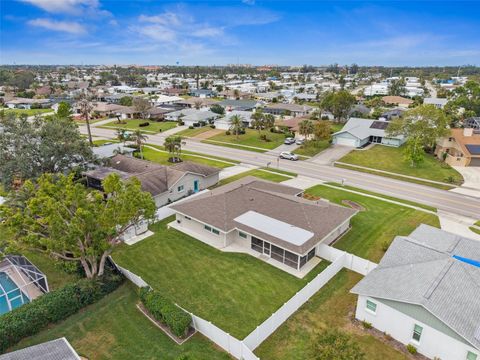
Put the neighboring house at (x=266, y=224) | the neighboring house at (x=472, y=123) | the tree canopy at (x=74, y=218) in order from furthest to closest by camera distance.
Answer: the neighboring house at (x=472, y=123), the neighboring house at (x=266, y=224), the tree canopy at (x=74, y=218)

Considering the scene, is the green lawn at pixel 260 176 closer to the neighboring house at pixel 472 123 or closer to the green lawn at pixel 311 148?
the green lawn at pixel 311 148

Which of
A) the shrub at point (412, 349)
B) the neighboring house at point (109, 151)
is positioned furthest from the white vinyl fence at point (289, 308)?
the neighboring house at point (109, 151)

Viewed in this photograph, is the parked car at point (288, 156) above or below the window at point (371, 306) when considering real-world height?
above

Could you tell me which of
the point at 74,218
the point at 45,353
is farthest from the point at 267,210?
the point at 45,353

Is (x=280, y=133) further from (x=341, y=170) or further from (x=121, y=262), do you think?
(x=121, y=262)

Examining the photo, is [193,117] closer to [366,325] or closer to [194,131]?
[194,131]
